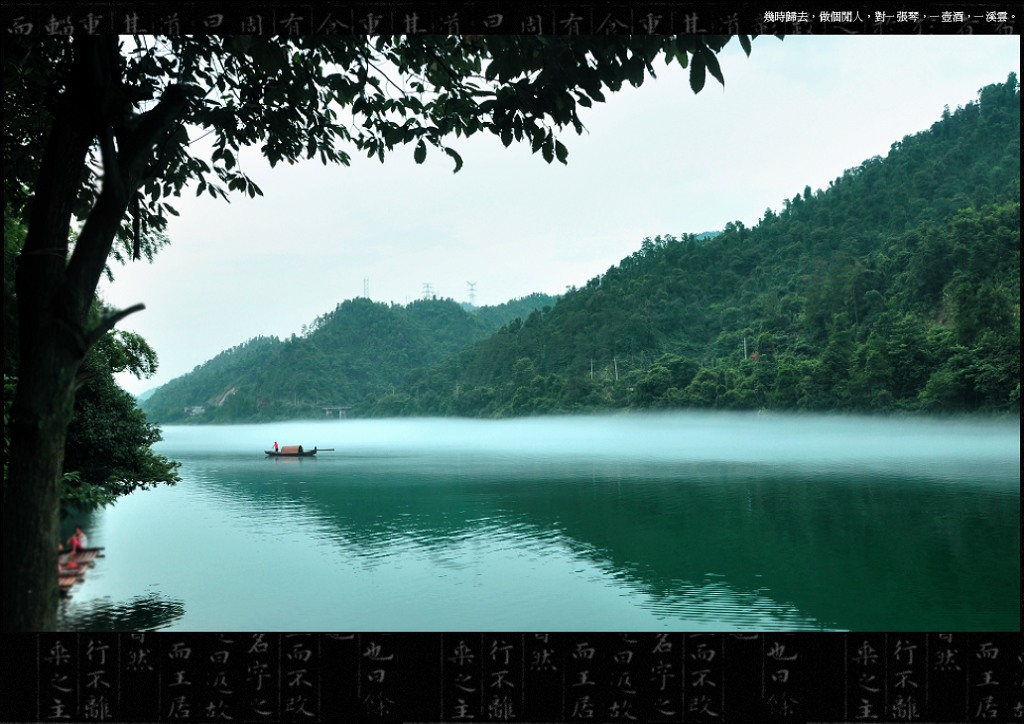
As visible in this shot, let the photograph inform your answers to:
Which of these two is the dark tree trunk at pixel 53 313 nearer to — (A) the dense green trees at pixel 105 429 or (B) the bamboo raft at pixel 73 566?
(B) the bamboo raft at pixel 73 566

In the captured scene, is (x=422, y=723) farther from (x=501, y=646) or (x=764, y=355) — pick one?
(x=764, y=355)

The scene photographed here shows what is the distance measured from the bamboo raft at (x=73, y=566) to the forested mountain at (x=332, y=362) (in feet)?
7.10

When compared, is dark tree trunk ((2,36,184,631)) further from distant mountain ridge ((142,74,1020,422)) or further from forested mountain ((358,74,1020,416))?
forested mountain ((358,74,1020,416))

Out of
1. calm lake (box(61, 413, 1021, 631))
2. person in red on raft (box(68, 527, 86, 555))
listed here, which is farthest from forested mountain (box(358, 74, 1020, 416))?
person in red on raft (box(68, 527, 86, 555))

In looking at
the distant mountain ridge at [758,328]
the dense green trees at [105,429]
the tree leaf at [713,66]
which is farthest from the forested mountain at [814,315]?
the dense green trees at [105,429]

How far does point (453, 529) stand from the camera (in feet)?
31.8

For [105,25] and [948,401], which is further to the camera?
[948,401]

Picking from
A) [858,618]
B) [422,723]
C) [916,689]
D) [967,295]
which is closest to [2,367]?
[422,723]

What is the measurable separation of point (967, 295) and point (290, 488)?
1294cm

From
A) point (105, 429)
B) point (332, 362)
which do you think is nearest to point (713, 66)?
point (105, 429)

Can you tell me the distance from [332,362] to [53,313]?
5.35 m

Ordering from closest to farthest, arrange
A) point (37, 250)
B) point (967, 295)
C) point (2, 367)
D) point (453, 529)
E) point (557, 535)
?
point (37, 250) → point (2, 367) → point (967, 295) → point (557, 535) → point (453, 529)

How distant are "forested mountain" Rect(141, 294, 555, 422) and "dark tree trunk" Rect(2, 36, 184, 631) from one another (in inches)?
98.1

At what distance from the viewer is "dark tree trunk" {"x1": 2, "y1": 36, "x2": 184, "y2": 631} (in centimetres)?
189
